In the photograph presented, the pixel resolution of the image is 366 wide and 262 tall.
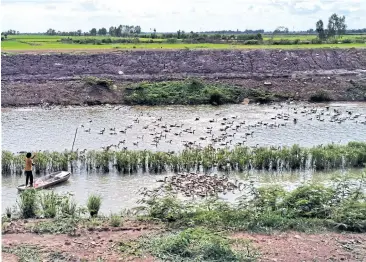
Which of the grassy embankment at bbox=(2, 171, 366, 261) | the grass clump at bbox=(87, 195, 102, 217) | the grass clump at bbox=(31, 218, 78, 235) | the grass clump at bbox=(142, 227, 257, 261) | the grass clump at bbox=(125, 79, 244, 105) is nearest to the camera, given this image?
the grass clump at bbox=(142, 227, 257, 261)

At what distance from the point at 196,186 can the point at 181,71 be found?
26331 millimetres

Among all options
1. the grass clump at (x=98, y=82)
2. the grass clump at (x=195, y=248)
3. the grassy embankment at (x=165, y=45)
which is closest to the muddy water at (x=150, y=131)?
the grass clump at (x=98, y=82)

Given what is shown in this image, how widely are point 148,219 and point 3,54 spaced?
1349 inches

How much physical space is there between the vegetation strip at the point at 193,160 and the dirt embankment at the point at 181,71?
661 inches

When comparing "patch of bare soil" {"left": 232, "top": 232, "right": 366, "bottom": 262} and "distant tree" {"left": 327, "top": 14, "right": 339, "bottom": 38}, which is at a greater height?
"distant tree" {"left": 327, "top": 14, "right": 339, "bottom": 38}

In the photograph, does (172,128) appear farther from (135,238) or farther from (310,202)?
(135,238)

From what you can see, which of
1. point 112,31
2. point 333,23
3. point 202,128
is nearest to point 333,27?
point 333,23

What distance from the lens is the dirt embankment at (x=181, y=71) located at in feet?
122

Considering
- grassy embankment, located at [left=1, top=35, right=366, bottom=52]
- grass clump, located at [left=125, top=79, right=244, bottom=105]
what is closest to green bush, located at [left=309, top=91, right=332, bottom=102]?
grass clump, located at [left=125, top=79, right=244, bottom=105]

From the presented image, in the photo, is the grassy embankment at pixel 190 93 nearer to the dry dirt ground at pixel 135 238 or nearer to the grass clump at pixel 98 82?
the grass clump at pixel 98 82

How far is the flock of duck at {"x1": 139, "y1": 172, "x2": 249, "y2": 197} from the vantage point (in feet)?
56.1

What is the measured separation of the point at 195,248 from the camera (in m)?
11.2

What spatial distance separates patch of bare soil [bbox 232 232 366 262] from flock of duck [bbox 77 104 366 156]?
11.1m

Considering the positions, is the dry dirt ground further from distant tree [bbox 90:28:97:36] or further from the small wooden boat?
distant tree [bbox 90:28:97:36]
